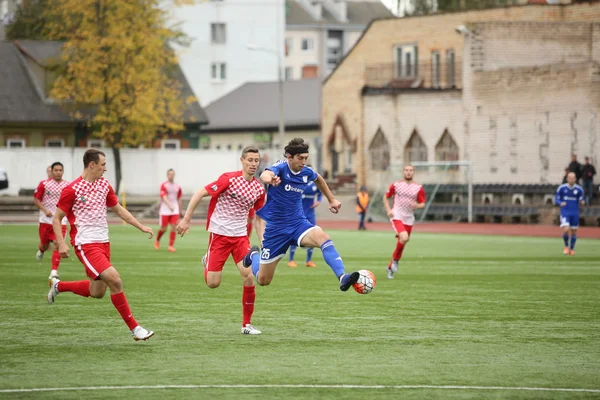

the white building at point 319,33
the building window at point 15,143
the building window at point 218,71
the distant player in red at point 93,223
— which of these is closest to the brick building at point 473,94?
the building window at point 15,143

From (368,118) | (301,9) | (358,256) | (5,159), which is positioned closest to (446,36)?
(368,118)

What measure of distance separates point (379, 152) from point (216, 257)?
178 feet

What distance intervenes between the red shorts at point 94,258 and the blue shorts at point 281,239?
199 cm

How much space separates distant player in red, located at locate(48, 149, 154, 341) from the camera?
12617 mm

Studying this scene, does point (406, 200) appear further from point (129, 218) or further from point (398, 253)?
point (129, 218)

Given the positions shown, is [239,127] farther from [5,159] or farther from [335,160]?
[5,159]

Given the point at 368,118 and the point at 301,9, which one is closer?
the point at 368,118

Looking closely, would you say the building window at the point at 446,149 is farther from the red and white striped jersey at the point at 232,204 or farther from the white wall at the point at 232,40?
the red and white striped jersey at the point at 232,204

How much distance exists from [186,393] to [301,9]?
113 metres

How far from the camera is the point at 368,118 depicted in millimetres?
68562

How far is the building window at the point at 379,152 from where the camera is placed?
67.1 m

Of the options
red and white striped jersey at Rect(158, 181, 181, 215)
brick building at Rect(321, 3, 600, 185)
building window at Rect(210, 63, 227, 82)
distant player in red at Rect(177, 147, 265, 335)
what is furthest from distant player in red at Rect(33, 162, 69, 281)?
building window at Rect(210, 63, 227, 82)

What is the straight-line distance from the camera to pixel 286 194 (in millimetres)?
13719

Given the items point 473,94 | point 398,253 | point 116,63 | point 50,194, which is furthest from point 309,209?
point 116,63
